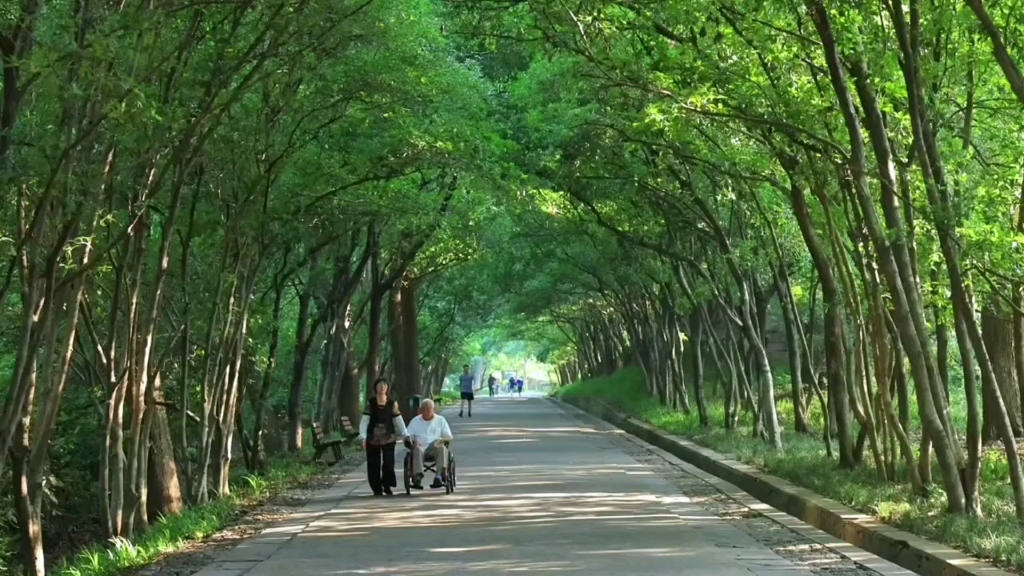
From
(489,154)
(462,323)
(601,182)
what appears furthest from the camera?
(462,323)

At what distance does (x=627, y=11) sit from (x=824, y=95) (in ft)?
8.35

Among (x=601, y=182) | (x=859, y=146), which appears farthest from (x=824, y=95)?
(x=601, y=182)

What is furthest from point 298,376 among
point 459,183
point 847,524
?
point 847,524

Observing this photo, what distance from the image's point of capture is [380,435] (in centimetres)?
1889

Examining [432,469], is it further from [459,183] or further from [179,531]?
[459,183]

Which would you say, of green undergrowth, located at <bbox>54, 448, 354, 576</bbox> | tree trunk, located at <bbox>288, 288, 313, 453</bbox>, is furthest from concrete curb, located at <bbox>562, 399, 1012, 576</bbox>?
tree trunk, located at <bbox>288, 288, 313, 453</bbox>

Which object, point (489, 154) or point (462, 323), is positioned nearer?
point (489, 154)

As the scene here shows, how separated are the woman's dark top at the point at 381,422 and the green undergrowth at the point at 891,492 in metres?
4.97

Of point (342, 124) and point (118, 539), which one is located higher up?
point (342, 124)

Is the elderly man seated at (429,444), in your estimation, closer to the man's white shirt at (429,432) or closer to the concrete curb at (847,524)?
the man's white shirt at (429,432)

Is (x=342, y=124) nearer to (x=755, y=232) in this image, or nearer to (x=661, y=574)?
(x=755, y=232)

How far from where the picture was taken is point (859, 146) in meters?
13.9

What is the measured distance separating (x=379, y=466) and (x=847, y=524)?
7.50 m

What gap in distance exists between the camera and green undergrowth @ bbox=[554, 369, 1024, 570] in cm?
1105
